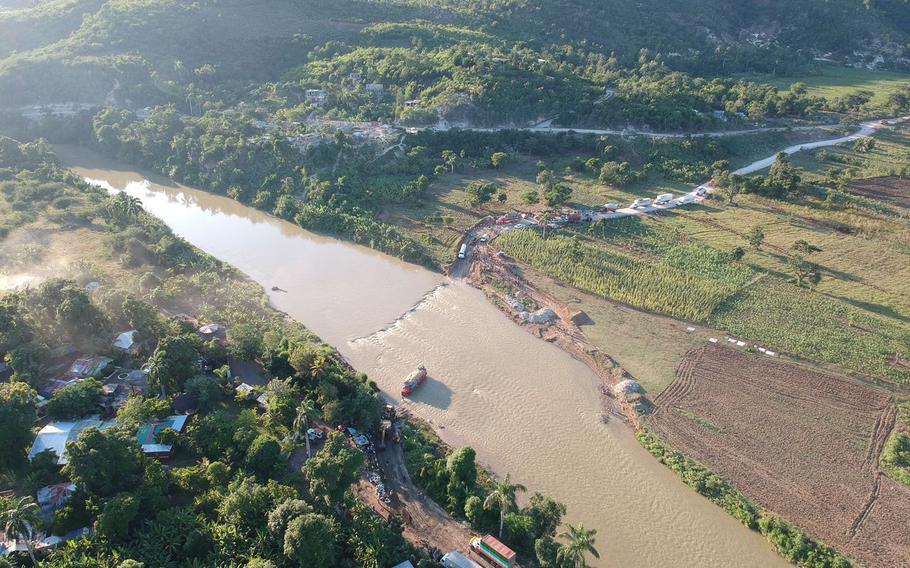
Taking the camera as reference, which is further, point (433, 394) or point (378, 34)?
point (378, 34)

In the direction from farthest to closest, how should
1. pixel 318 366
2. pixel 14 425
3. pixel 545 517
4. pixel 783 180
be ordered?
pixel 783 180 → pixel 318 366 → pixel 14 425 → pixel 545 517

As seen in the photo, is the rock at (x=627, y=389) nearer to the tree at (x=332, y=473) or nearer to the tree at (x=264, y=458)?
the tree at (x=332, y=473)

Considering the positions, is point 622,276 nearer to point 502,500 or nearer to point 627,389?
point 627,389

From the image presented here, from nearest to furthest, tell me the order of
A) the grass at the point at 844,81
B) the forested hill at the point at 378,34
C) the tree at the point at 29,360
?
the tree at the point at 29,360
the forested hill at the point at 378,34
the grass at the point at 844,81

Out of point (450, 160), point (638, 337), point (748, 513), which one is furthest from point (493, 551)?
point (450, 160)

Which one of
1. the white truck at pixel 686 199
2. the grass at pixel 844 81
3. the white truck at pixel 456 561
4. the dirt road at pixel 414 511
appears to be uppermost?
the grass at pixel 844 81

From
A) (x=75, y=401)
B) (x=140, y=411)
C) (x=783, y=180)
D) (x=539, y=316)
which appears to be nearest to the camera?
(x=140, y=411)

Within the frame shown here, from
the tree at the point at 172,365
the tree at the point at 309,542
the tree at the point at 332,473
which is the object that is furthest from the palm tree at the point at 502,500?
the tree at the point at 172,365
